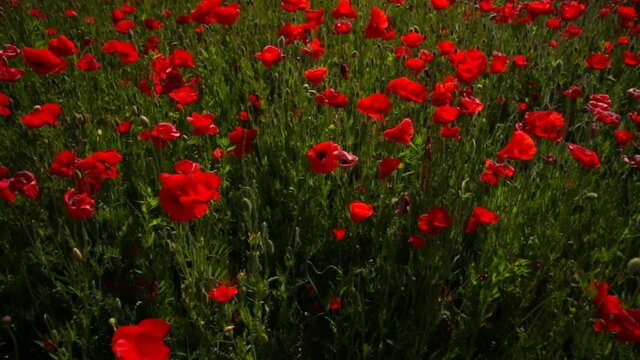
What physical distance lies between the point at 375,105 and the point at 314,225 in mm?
549

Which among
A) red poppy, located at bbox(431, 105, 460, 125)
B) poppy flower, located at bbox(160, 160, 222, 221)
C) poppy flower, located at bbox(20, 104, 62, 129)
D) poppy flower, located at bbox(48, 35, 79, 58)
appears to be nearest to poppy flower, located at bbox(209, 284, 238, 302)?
poppy flower, located at bbox(160, 160, 222, 221)

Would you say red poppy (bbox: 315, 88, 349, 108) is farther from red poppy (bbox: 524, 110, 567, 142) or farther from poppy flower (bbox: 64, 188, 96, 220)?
poppy flower (bbox: 64, 188, 96, 220)

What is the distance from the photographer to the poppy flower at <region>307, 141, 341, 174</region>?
5.32ft

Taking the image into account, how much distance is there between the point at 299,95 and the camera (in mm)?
→ 2773

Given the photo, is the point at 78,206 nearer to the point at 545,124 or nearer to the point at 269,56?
the point at 269,56

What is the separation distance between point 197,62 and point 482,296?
2507 millimetres

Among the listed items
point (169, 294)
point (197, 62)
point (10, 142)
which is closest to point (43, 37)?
point (197, 62)

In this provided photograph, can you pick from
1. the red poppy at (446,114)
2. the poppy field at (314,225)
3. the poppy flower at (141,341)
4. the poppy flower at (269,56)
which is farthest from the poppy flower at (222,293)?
the poppy flower at (269,56)

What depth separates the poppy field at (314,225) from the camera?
1554mm

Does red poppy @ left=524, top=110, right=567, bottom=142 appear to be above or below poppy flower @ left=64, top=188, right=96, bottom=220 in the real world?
above

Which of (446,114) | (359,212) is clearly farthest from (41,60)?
(446,114)

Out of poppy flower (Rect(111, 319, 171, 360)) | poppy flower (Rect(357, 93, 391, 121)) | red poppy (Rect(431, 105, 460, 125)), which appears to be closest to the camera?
poppy flower (Rect(111, 319, 171, 360))

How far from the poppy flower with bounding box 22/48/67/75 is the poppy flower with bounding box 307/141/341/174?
125 cm

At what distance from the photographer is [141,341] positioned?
100 cm
